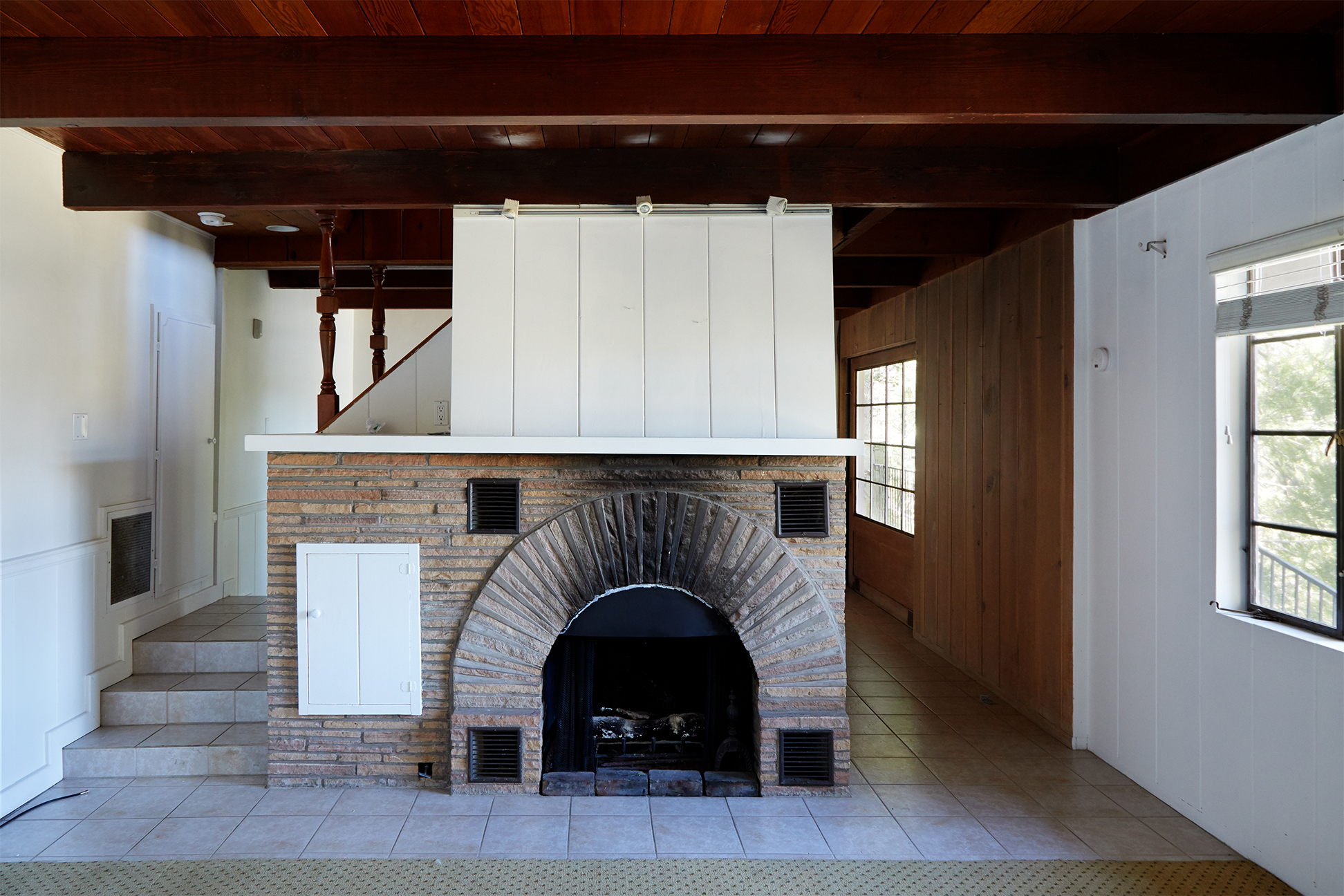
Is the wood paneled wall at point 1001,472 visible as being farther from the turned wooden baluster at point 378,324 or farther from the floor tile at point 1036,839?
the turned wooden baluster at point 378,324

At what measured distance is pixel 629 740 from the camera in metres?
3.48

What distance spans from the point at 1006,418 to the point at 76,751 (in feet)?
14.6

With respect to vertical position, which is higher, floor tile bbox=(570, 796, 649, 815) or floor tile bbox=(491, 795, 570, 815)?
floor tile bbox=(491, 795, 570, 815)

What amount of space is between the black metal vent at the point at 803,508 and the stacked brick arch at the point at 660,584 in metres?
0.10

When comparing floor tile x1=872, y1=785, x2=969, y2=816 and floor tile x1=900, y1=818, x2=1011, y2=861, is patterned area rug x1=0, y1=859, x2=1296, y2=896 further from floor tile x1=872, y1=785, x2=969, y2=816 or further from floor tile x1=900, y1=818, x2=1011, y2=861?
floor tile x1=872, y1=785, x2=969, y2=816

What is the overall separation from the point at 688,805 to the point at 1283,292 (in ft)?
8.56

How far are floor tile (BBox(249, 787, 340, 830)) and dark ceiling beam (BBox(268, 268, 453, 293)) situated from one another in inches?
126

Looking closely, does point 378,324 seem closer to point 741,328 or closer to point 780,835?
point 741,328

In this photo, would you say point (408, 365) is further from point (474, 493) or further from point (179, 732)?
point (179, 732)

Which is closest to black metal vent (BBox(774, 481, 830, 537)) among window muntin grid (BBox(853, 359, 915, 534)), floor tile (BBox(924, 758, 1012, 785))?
floor tile (BBox(924, 758, 1012, 785))

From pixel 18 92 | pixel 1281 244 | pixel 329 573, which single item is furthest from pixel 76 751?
pixel 1281 244

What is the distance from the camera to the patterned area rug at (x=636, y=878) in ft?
8.07

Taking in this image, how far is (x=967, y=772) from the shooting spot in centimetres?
334

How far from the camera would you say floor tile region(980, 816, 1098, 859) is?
8.80 ft
